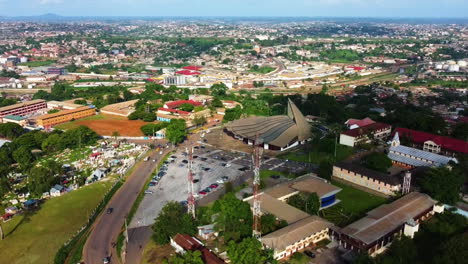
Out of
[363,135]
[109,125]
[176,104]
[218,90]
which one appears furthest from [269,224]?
[218,90]

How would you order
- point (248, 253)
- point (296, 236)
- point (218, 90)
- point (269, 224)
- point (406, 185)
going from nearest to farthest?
1. point (248, 253)
2. point (296, 236)
3. point (269, 224)
4. point (406, 185)
5. point (218, 90)

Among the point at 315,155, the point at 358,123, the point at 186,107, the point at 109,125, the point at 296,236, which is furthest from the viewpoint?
the point at 186,107

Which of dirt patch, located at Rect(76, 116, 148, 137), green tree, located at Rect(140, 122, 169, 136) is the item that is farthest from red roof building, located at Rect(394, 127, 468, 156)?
dirt patch, located at Rect(76, 116, 148, 137)

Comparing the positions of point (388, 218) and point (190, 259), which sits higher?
point (190, 259)

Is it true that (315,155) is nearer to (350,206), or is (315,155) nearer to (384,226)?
(350,206)

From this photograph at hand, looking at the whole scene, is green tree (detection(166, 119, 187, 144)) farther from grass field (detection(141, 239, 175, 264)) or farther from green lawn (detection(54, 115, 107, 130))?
grass field (detection(141, 239, 175, 264))

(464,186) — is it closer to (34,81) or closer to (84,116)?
(84,116)

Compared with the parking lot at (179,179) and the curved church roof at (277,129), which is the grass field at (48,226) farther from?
the curved church roof at (277,129)

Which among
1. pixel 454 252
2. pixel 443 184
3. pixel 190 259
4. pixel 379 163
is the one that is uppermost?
pixel 454 252
